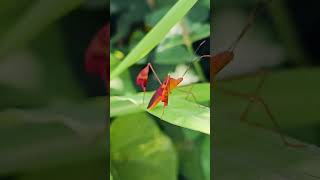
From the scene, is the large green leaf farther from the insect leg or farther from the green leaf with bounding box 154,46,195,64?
the green leaf with bounding box 154,46,195,64

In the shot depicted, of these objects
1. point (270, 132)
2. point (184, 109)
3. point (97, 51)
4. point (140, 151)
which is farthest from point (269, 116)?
point (97, 51)

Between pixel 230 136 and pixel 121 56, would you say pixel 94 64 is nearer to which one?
pixel 121 56

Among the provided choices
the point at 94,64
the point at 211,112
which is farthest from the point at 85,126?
the point at 211,112

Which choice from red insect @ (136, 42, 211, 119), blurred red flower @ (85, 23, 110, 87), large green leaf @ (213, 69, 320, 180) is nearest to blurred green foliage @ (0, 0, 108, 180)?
blurred red flower @ (85, 23, 110, 87)

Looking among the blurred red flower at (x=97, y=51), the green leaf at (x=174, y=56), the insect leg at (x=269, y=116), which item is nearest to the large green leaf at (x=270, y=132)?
the insect leg at (x=269, y=116)

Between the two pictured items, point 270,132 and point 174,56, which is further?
point 270,132

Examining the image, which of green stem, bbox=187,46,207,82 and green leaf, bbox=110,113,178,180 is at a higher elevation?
green stem, bbox=187,46,207,82

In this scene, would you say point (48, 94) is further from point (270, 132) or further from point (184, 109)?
point (270, 132)

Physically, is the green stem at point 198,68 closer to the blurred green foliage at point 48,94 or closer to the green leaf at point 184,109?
the green leaf at point 184,109

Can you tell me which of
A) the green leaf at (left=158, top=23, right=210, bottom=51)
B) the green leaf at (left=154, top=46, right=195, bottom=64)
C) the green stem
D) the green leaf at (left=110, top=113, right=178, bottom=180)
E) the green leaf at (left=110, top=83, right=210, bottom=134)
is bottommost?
the green leaf at (left=110, top=113, right=178, bottom=180)
